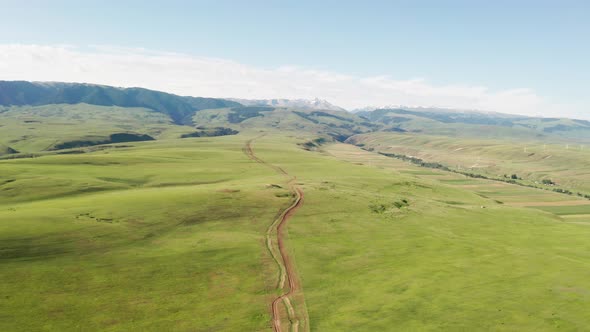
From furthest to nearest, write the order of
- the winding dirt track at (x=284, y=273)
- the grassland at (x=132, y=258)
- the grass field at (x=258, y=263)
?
the winding dirt track at (x=284, y=273), the grass field at (x=258, y=263), the grassland at (x=132, y=258)

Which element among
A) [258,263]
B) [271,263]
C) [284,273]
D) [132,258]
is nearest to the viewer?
[284,273]

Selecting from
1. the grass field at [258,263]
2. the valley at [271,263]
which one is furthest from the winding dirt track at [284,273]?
the grass field at [258,263]

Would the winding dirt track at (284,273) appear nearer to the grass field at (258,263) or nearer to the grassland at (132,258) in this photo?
the grass field at (258,263)

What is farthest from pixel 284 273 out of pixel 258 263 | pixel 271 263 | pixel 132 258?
pixel 132 258

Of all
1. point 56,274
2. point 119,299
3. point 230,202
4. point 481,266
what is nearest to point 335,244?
point 481,266

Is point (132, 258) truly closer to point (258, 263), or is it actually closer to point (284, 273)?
point (258, 263)

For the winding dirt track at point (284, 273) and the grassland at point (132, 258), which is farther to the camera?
the winding dirt track at point (284, 273)

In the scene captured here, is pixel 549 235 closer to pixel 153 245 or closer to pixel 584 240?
pixel 584 240

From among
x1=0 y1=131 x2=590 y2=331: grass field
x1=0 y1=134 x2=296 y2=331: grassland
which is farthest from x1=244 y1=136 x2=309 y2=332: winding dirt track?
x1=0 y1=134 x2=296 y2=331: grassland

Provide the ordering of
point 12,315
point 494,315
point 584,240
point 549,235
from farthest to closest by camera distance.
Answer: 1. point 549,235
2. point 584,240
3. point 494,315
4. point 12,315
